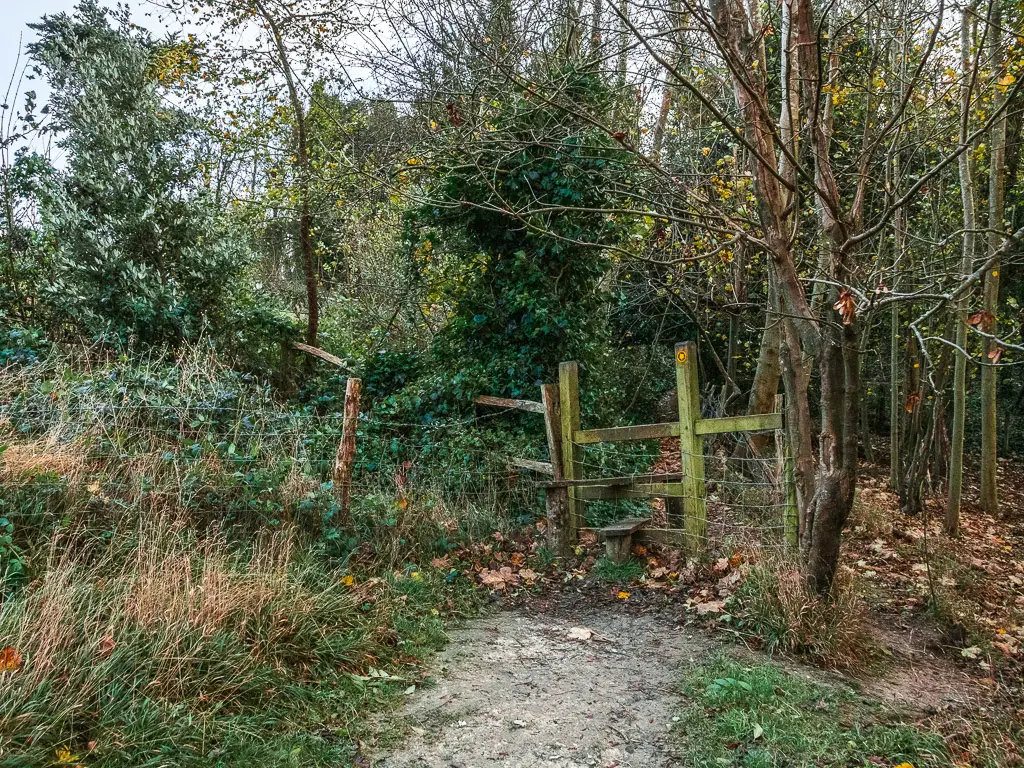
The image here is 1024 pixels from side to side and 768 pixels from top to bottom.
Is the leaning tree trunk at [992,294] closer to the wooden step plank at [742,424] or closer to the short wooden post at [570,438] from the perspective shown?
the wooden step plank at [742,424]

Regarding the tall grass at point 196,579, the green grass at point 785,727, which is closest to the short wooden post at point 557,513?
the tall grass at point 196,579

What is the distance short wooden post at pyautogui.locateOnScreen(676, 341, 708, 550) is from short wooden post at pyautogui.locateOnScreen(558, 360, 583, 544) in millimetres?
1321

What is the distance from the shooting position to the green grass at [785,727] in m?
3.24

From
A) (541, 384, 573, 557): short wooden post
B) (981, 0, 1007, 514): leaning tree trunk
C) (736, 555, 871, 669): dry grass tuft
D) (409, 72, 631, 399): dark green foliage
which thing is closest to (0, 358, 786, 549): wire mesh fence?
(541, 384, 573, 557): short wooden post

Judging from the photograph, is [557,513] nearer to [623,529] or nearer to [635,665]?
[623,529]

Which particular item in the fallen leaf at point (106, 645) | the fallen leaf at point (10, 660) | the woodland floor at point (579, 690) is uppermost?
the fallen leaf at point (10, 660)

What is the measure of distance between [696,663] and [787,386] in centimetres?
213

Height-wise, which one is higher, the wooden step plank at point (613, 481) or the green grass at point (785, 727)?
the wooden step plank at point (613, 481)

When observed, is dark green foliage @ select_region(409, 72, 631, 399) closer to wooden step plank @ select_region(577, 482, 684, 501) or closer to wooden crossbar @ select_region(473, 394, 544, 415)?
wooden crossbar @ select_region(473, 394, 544, 415)

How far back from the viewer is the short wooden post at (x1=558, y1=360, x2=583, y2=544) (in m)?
7.26

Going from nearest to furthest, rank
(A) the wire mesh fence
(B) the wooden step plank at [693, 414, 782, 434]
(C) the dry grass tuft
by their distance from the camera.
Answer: (C) the dry grass tuft < (A) the wire mesh fence < (B) the wooden step plank at [693, 414, 782, 434]

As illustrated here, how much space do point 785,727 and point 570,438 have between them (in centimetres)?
410

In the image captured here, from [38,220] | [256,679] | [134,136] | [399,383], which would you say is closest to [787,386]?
[256,679]

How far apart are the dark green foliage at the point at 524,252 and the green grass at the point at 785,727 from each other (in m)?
5.56
